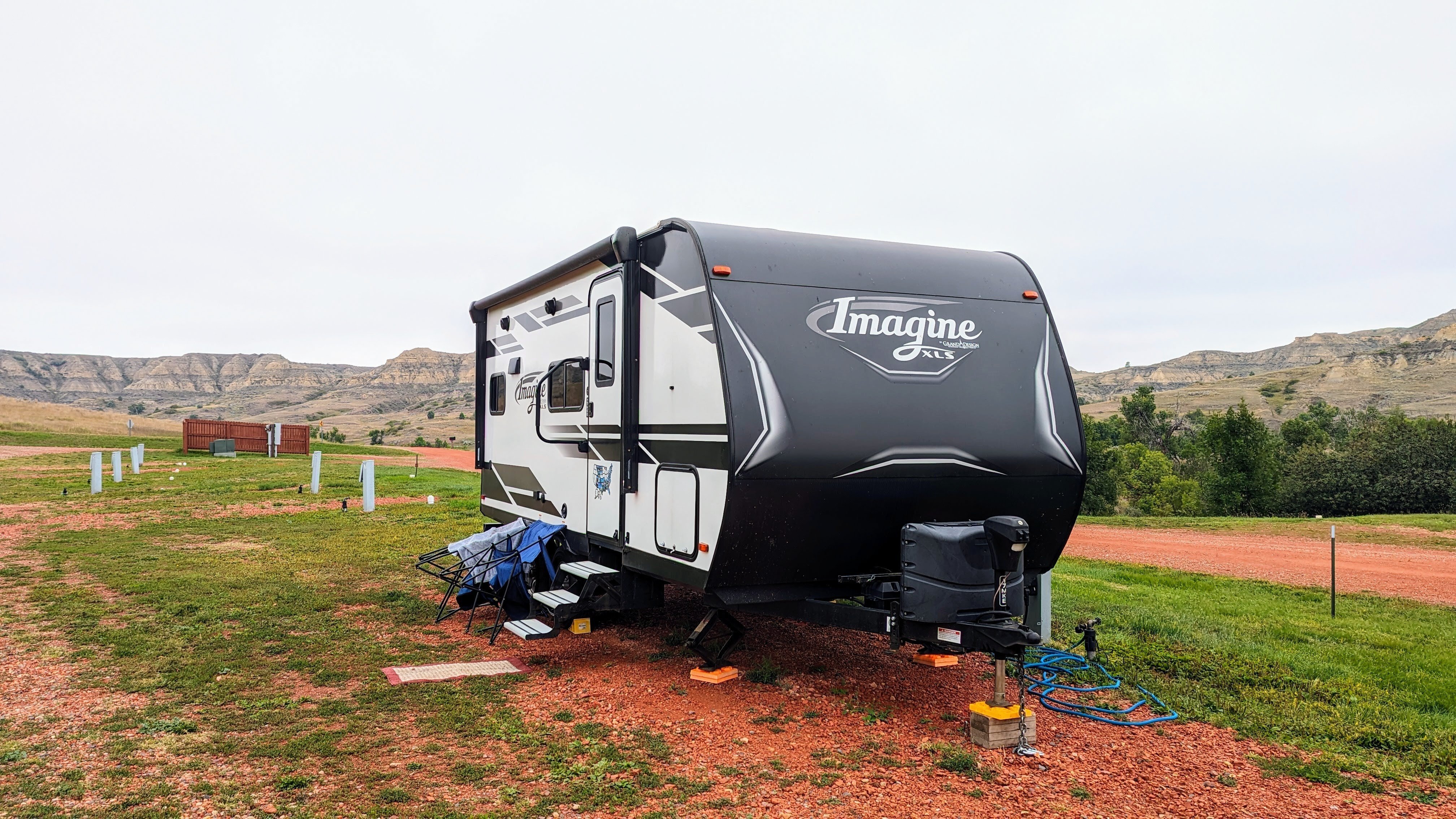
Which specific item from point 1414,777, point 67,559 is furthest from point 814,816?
point 67,559

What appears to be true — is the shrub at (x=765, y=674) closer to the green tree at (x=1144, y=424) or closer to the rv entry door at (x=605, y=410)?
the rv entry door at (x=605, y=410)

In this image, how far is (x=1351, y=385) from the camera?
92938 mm

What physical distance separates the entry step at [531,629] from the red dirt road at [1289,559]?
980cm

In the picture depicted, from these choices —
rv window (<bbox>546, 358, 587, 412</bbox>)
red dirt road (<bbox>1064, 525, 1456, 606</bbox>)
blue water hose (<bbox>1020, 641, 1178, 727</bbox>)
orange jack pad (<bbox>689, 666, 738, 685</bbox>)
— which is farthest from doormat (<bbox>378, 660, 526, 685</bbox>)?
red dirt road (<bbox>1064, 525, 1456, 606</bbox>)

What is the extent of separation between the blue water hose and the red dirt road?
6.28 metres

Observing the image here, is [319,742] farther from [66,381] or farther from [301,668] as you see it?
[66,381]

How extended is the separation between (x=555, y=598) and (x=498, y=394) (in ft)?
11.7

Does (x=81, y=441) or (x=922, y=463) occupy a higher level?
(x=922, y=463)

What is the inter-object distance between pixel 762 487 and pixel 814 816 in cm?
174

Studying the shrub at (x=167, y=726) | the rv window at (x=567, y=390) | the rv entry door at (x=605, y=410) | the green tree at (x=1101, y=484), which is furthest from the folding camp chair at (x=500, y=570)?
the green tree at (x=1101, y=484)

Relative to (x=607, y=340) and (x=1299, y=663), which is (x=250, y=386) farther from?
(x=1299, y=663)

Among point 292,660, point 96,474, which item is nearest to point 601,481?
point 292,660

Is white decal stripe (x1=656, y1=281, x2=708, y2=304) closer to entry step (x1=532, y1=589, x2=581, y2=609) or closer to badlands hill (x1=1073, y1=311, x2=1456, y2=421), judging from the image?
entry step (x1=532, y1=589, x2=581, y2=609)

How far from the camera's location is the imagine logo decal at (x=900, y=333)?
542 centimetres
